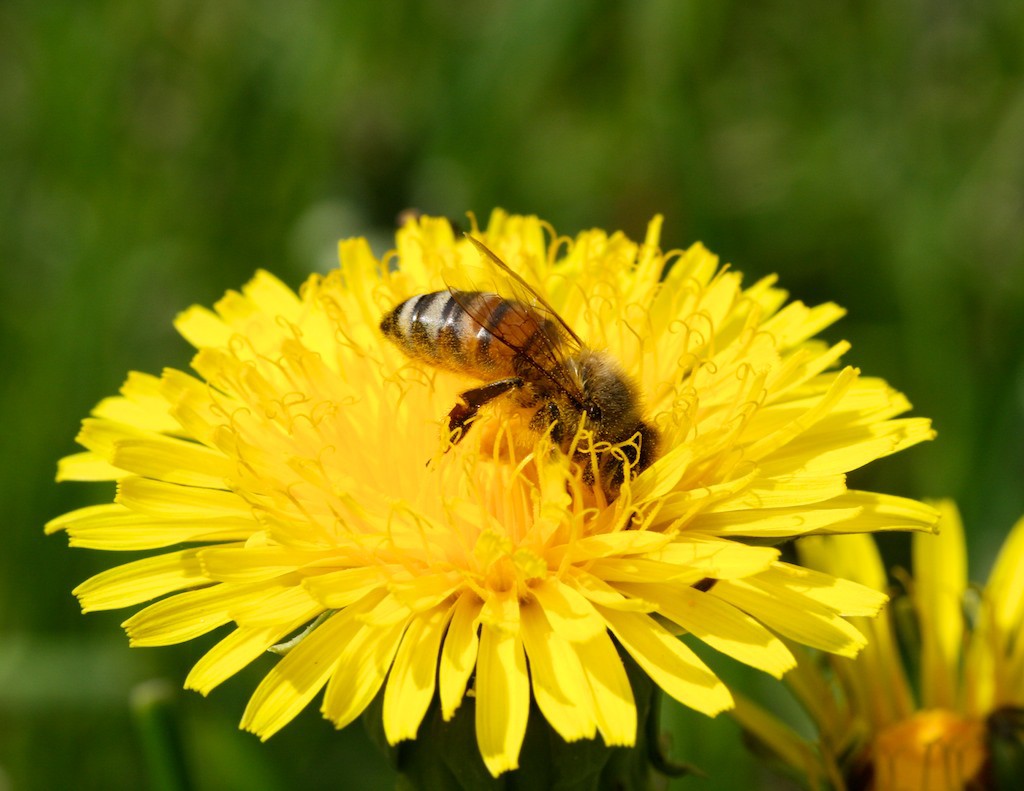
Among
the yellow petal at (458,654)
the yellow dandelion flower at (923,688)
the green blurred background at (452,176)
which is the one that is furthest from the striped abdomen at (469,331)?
the green blurred background at (452,176)

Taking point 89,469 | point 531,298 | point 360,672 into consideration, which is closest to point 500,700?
point 360,672

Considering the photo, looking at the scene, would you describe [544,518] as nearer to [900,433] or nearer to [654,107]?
[900,433]

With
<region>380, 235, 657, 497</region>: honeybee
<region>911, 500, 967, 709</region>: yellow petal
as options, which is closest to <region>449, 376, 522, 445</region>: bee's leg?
<region>380, 235, 657, 497</region>: honeybee

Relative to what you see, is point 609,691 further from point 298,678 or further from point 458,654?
point 298,678

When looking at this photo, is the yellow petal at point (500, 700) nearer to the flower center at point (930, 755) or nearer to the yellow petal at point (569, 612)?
the yellow petal at point (569, 612)

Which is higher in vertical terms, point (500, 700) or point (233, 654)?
A: point (233, 654)

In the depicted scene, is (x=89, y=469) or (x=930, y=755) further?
(x=89, y=469)

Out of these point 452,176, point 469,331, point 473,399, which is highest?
point 452,176
